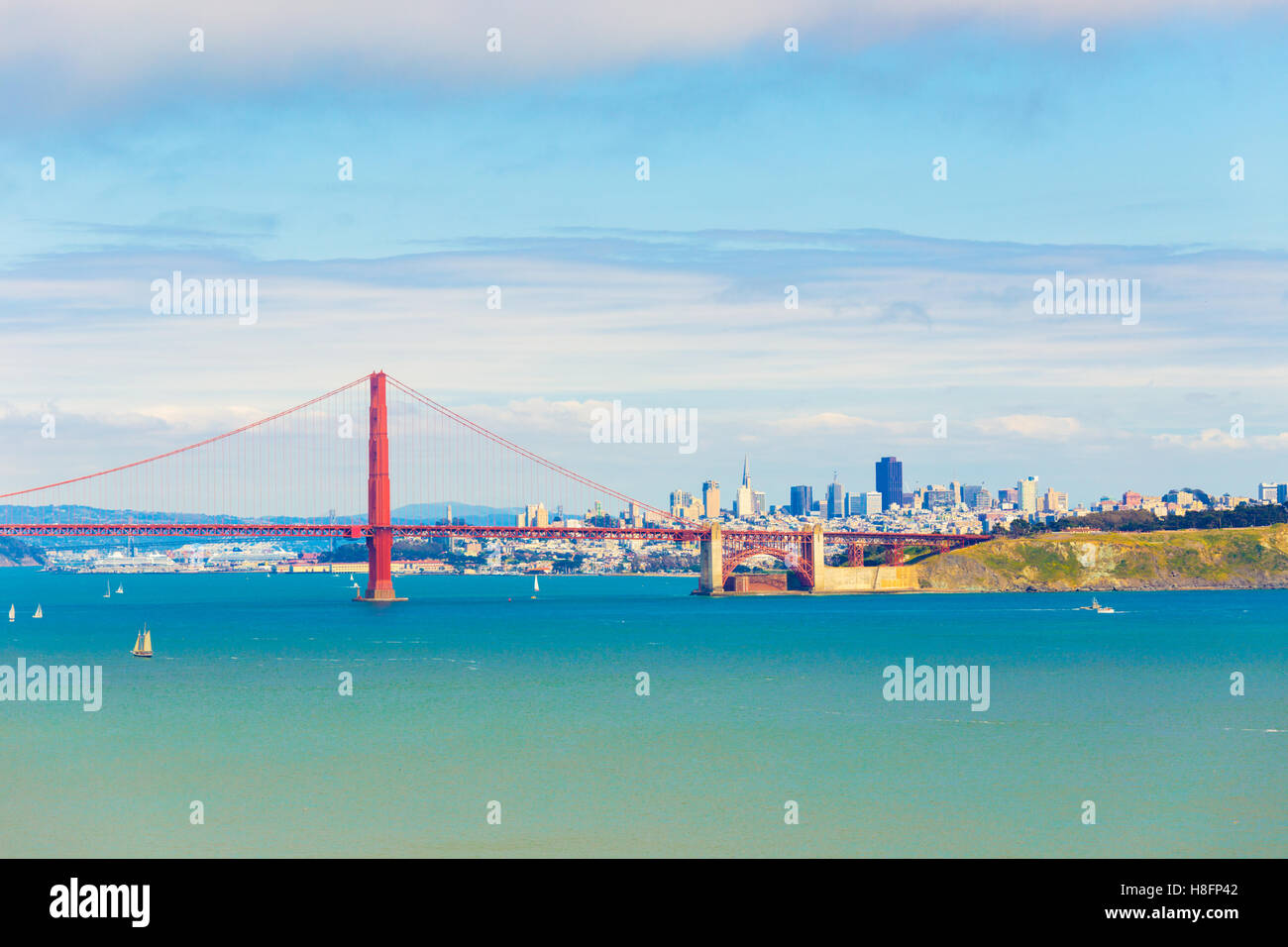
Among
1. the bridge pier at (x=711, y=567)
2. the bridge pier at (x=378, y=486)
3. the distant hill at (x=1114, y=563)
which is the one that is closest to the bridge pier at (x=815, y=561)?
the bridge pier at (x=711, y=567)

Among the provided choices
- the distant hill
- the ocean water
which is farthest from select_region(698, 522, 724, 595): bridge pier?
the ocean water

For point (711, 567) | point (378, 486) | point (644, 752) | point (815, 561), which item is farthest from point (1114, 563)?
point (644, 752)

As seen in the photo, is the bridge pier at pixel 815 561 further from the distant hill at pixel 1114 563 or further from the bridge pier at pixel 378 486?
the bridge pier at pixel 378 486

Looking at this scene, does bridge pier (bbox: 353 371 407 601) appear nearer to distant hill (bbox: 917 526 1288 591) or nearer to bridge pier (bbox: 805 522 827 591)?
bridge pier (bbox: 805 522 827 591)

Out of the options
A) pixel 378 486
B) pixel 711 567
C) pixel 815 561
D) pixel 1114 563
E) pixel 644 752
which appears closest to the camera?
pixel 644 752

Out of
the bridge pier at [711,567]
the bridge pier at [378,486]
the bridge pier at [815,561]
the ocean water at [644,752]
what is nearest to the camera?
the ocean water at [644,752]

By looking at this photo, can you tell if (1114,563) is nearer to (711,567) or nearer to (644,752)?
(711,567)
